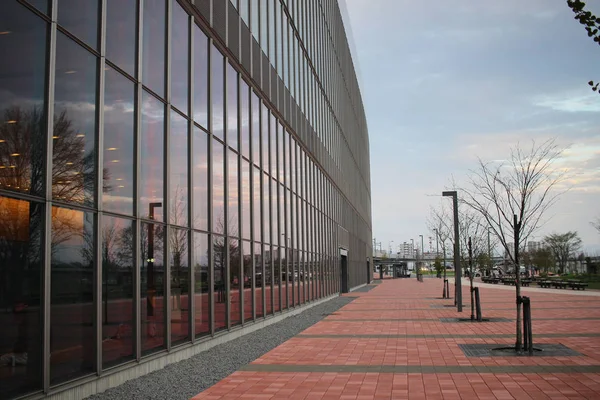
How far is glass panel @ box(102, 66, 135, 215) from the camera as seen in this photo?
9.72m

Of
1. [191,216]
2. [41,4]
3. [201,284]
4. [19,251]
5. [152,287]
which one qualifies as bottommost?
[201,284]

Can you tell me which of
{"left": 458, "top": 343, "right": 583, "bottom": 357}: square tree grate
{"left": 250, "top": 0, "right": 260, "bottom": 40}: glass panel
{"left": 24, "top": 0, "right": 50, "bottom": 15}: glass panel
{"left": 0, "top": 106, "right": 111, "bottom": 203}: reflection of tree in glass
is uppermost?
{"left": 250, "top": 0, "right": 260, "bottom": 40}: glass panel

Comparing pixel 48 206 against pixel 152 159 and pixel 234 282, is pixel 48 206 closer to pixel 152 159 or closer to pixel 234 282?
pixel 152 159

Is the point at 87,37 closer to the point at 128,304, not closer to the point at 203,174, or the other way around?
the point at 128,304

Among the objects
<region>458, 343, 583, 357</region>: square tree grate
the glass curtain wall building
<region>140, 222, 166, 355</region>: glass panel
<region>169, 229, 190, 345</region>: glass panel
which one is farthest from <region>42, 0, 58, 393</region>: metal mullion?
<region>458, 343, 583, 357</region>: square tree grate

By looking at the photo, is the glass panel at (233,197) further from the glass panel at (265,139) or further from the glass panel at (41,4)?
the glass panel at (41,4)

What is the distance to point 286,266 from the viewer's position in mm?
23797

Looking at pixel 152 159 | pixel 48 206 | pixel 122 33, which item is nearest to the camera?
pixel 48 206

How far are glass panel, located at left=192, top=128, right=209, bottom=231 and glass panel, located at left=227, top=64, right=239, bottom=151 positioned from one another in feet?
6.59

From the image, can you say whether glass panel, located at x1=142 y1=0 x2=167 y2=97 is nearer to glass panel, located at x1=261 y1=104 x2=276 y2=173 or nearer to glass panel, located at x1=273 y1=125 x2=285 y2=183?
glass panel, located at x1=261 y1=104 x2=276 y2=173

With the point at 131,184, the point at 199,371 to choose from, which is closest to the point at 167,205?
the point at 131,184

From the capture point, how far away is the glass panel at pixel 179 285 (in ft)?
39.8

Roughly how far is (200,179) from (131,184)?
3593 millimetres

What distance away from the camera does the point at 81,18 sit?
29.5 feet
